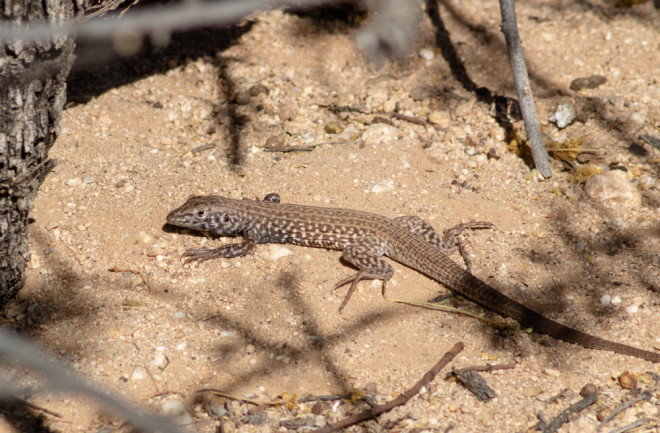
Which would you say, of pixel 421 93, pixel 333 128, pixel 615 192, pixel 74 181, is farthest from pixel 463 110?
pixel 74 181

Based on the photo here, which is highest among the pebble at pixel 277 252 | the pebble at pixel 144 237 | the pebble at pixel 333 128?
the pebble at pixel 333 128

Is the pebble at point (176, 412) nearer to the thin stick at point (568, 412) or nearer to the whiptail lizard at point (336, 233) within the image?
the whiptail lizard at point (336, 233)

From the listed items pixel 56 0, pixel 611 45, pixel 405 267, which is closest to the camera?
pixel 56 0

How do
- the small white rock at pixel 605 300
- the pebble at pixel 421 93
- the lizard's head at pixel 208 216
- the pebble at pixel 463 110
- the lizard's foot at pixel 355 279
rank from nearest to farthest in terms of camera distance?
the small white rock at pixel 605 300 < the lizard's foot at pixel 355 279 < the lizard's head at pixel 208 216 < the pebble at pixel 463 110 < the pebble at pixel 421 93

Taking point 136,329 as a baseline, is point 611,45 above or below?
above

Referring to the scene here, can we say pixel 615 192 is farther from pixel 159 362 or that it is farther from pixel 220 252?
pixel 159 362

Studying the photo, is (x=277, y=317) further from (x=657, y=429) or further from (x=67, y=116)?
(x=67, y=116)

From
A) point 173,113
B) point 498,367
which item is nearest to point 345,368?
point 498,367

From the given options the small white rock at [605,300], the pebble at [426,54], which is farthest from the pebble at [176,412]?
the pebble at [426,54]
